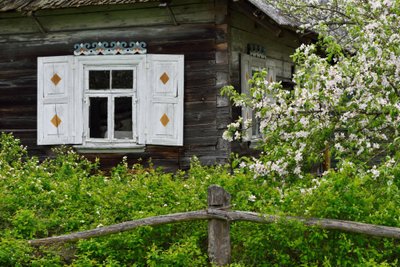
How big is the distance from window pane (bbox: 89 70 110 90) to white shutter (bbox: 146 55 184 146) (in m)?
0.67

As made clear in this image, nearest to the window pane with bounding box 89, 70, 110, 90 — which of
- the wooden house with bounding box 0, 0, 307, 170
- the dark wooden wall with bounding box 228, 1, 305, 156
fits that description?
the wooden house with bounding box 0, 0, 307, 170

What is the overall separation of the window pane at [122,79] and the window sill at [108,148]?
0.87 metres

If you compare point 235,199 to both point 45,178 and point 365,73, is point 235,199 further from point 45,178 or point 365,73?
point 45,178

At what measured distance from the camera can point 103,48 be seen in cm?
1118

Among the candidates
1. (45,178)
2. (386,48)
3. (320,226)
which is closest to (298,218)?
(320,226)

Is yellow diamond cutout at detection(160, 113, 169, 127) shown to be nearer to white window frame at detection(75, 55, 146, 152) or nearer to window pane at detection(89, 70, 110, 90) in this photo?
white window frame at detection(75, 55, 146, 152)

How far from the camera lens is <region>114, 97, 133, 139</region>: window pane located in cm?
1112

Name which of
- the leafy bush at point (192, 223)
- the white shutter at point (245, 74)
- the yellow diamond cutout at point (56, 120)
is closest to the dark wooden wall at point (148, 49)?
the yellow diamond cutout at point (56, 120)

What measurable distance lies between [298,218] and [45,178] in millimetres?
3215

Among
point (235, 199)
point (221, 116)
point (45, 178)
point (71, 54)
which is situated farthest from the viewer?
point (71, 54)

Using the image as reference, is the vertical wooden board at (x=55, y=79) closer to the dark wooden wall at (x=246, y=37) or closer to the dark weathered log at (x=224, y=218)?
the dark wooden wall at (x=246, y=37)

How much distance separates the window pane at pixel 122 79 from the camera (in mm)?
11086

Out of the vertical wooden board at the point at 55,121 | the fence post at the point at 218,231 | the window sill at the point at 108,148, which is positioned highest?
the vertical wooden board at the point at 55,121

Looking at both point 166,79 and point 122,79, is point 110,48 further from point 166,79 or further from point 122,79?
point 166,79
